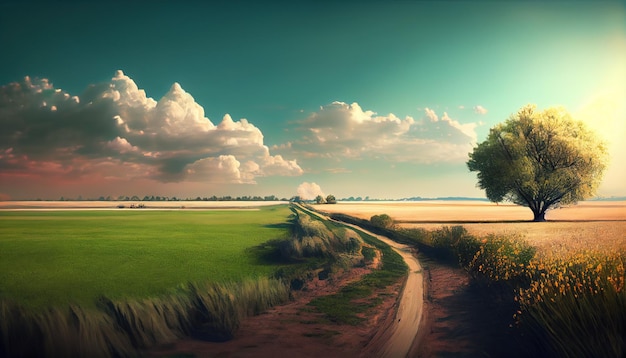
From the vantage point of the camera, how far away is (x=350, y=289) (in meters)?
12.3

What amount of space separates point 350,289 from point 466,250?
754 centimetres

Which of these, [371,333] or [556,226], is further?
[556,226]

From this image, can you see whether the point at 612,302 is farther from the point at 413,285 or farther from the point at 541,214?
the point at 541,214

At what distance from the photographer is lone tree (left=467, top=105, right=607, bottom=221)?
2728cm

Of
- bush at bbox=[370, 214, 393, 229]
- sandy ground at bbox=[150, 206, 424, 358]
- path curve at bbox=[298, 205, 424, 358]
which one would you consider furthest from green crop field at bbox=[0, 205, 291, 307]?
bush at bbox=[370, 214, 393, 229]

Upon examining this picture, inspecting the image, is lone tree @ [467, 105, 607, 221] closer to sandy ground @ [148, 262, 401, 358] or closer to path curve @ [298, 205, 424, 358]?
path curve @ [298, 205, 424, 358]

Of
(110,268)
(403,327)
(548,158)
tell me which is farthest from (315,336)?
(548,158)

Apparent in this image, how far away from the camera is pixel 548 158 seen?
28125 mm

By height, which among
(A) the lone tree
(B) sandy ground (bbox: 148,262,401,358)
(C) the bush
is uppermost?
(A) the lone tree

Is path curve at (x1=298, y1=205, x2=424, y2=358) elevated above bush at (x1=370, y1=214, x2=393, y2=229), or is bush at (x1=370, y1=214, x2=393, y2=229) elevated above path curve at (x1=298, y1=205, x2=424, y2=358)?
bush at (x1=370, y1=214, x2=393, y2=229)

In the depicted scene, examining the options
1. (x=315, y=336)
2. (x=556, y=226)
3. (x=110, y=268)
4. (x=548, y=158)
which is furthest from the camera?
(x=548, y=158)

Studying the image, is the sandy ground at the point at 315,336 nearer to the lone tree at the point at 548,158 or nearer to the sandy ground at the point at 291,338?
the sandy ground at the point at 291,338

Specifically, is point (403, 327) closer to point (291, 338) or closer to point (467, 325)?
point (467, 325)

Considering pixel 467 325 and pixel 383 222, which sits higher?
pixel 383 222
